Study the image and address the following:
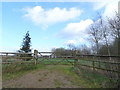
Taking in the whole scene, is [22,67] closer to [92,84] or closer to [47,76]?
[47,76]

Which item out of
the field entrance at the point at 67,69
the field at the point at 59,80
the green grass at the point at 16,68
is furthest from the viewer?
the green grass at the point at 16,68

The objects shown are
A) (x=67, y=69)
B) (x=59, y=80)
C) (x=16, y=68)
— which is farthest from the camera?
(x=16, y=68)

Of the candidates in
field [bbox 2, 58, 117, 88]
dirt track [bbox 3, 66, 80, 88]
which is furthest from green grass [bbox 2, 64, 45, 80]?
dirt track [bbox 3, 66, 80, 88]

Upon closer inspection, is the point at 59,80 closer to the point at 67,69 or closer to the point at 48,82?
the point at 48,82

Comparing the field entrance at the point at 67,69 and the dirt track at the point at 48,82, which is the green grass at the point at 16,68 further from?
the dirt track at the point at 48,82

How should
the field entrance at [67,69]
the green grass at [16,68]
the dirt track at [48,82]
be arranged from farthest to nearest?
the green grass at [16,68] < the dirt track at [48,82] < the field entrance at [67,69]

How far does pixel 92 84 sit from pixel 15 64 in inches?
303

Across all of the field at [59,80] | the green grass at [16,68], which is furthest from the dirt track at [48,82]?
the green grass at [16,68]

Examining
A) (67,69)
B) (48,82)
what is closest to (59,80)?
(48,82)

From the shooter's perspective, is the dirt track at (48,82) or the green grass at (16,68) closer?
the dirt track at (48,82)

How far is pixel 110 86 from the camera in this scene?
8109mm

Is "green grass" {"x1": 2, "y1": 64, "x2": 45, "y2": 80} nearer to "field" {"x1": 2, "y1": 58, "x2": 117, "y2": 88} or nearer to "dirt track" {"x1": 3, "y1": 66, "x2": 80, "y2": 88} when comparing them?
"field" {"x1": 2, "y1": 58, "x2": 117, "y2": 88}

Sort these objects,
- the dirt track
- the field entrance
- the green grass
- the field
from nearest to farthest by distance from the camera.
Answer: the field entrance → the field → the dirt track → the green grass

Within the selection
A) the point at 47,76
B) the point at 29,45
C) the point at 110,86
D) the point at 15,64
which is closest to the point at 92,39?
the point at 29,45
